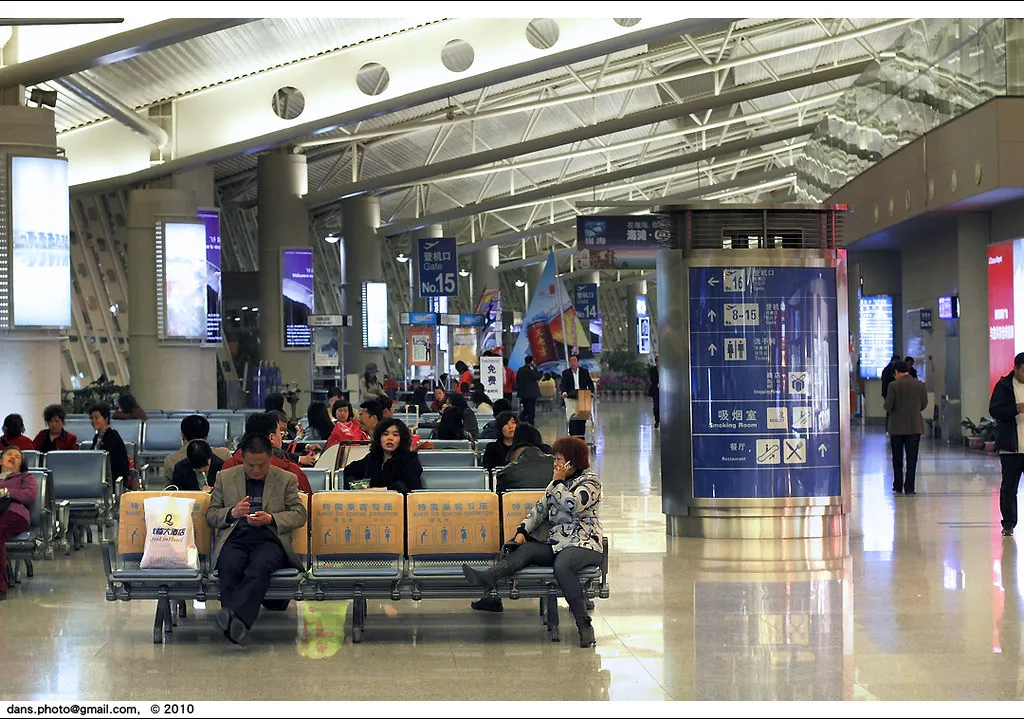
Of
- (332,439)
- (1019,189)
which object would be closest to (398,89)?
Answer: (1019,189)

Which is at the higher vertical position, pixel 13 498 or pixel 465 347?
pixel 465 347

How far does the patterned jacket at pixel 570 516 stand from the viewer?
8.42m

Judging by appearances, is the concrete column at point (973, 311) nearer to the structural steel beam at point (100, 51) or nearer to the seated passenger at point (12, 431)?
the structural steel beam at point (100, 51)

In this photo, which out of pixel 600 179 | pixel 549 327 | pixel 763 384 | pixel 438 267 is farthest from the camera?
pixel 600 179

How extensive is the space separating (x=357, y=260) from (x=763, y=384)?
28698 mm

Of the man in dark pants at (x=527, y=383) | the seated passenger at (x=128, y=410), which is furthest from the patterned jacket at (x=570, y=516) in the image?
the man in dark pants at (x=527, y=383)

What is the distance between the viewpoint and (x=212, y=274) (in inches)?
1092

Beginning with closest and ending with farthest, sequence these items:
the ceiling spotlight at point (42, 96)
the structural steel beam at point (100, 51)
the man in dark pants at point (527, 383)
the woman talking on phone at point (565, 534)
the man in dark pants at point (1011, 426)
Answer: the woman talking on phone at point (565, 534) → the man in dark pants at point (1011, 426) → the structural steel beam at point (100, 51) → the ceiling spotlight at point (42, 96) → the man in dark pants at point (527, 383)

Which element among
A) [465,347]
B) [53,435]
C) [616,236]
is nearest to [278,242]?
[616,236]

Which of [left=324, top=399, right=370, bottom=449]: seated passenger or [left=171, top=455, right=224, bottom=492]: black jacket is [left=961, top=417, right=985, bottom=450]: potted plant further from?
[left=171, top=455, right=224, bottom=492]: black jacket

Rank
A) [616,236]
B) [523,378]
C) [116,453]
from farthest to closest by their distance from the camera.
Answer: [616,236] → [523,378] → [116,453]

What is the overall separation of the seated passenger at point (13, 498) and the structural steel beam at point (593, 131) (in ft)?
76.8

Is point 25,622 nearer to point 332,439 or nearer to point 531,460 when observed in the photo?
point 531,460

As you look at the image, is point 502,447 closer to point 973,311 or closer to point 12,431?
point 12,431
